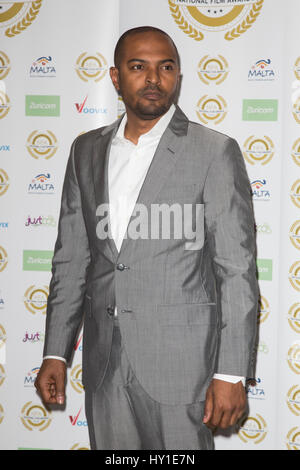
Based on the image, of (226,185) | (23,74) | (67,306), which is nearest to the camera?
(226,185)

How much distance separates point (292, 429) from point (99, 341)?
1546 millimetres

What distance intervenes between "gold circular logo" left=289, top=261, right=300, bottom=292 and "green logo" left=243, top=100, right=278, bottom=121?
33.1 inches

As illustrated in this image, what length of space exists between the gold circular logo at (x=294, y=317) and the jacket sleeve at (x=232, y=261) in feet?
3.56

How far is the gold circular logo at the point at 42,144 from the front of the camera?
2.88 metres

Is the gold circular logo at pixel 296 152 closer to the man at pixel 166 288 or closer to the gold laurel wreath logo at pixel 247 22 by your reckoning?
the gold laurel wreath logo at pixel 247 22

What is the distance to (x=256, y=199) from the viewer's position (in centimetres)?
276

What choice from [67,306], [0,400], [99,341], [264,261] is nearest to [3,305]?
[0,400]

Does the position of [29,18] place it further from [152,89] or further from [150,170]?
[150,170]

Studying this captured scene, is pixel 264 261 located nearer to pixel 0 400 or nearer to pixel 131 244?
pixel 131 244

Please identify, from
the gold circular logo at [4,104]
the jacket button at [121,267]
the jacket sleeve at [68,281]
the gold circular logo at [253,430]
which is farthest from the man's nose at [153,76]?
the gold circular logo at [253,430]

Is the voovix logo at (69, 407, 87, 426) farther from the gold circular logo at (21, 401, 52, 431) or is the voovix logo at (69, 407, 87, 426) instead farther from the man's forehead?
the man's forehead

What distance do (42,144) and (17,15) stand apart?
0.78 m

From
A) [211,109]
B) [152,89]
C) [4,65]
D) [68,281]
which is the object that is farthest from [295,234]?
[4,65]

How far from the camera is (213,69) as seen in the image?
2.76 meters
